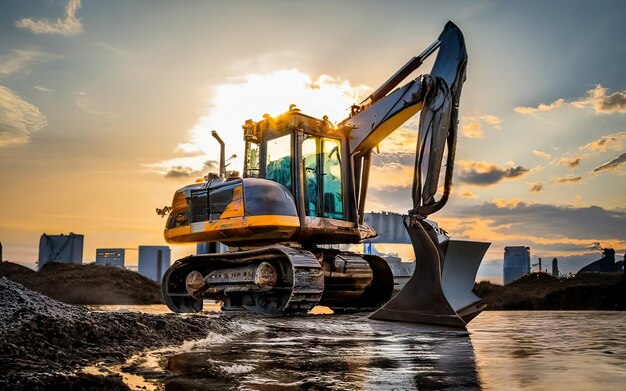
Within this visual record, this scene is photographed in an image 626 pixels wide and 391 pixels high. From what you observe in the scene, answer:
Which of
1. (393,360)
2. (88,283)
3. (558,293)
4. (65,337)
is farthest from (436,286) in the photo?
(88,283)

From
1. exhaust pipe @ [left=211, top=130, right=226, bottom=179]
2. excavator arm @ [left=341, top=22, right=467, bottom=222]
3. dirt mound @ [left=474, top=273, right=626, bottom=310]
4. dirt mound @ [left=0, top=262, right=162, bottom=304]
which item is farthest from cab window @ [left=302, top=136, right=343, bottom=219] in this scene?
dirt mound @ [left=0, top=262, right=162, bottom=304]

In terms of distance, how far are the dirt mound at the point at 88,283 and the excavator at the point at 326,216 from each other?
8317 millimetres

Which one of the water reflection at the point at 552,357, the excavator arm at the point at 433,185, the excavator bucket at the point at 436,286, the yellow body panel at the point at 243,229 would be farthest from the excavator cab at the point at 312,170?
the water reflection at the point at 552,357

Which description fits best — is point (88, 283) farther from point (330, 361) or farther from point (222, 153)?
point (330, 361)

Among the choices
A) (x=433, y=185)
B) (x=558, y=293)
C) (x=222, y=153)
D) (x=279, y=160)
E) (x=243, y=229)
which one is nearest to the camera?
(x=433, y=185)

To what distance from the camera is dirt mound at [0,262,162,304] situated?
21.5 metres

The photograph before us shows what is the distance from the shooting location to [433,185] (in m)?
10.2

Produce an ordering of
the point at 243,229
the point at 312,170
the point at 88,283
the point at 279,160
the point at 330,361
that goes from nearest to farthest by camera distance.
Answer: the point at 330,361, the point at 243,229, the point at 312,170, the point at 279,160, the point at 88,283

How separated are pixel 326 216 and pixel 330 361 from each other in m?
7.46

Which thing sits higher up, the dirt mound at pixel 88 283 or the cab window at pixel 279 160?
the cab window at pixel 279 160

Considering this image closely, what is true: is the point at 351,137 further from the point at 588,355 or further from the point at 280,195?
the point at 588,355

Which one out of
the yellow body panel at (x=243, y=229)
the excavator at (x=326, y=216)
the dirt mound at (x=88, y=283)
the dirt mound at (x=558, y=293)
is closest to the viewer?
the excavator at (x=326, y=216)

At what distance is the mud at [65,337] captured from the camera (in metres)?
3.69

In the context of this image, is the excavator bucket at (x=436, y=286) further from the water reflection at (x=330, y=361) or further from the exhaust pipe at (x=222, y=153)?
the exhaust pipe at (x=222, y=153)
